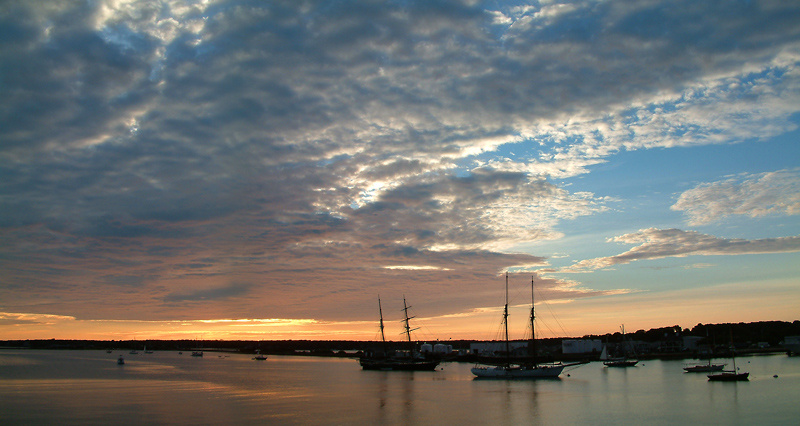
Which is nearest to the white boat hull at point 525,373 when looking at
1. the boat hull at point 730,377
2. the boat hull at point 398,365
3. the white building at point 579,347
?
the boat hull at point 730,377

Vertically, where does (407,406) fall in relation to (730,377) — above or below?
above

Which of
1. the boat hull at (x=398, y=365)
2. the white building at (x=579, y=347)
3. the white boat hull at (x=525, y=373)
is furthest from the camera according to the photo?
the white building at (x=579, y=347)

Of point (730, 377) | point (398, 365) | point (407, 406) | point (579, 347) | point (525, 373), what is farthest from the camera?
point (579, 347)

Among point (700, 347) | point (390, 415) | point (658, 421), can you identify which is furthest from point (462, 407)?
point (700, 347)

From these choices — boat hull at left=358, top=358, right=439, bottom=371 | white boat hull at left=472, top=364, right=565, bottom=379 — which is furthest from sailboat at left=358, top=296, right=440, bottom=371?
white boat hull at left=472, top=364, right=565, bottom=379

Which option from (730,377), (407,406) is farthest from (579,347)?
(407,406)

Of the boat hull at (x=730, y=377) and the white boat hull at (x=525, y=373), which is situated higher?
the boat hull at (x=730, y=377)

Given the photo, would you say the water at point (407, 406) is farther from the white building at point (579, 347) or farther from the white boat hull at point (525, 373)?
the white building at point (579, 347)

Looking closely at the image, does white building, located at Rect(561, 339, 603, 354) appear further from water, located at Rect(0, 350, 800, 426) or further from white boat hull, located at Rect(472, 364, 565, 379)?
water, located at Rect(0, 350, 800, 426)

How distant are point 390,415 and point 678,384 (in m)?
49.4

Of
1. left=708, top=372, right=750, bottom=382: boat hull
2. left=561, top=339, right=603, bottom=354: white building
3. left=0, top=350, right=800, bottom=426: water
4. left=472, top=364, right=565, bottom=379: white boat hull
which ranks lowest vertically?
left=561, top=339, right=603, bottom=354: white building

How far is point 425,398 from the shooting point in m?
55.7

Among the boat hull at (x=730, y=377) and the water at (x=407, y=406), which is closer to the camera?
the water at (x=407, y=406)

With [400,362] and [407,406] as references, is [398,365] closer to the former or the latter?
[400,362]
